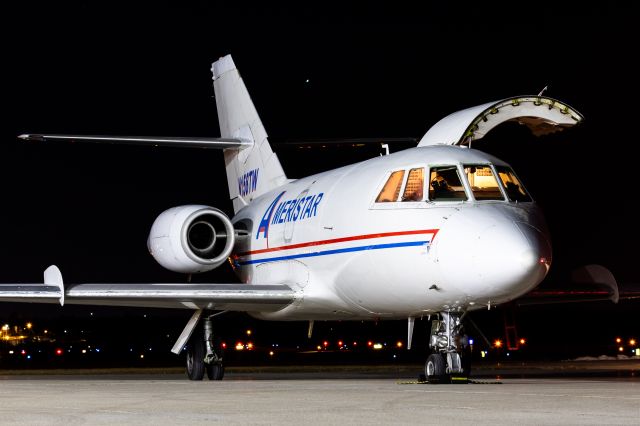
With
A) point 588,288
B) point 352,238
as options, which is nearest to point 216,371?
point 352,238

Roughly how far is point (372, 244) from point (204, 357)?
5589mm

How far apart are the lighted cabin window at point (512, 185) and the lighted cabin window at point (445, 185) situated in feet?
2.41

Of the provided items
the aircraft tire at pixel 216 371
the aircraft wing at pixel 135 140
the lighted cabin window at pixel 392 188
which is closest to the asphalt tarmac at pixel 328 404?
the lighted cabin window at pixel 392 188

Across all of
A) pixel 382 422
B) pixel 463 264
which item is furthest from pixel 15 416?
pixel 463 264

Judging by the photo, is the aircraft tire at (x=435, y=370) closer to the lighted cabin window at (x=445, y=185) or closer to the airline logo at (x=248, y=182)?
the lighted cabin window at (x=445, y=185)

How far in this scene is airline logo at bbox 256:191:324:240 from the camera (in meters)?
19.6

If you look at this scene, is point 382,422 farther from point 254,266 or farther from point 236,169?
point 236,169

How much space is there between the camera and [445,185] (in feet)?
54.2

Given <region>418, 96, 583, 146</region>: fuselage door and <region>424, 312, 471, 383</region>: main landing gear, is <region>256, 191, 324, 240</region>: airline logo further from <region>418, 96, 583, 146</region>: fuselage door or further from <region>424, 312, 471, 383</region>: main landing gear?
<region>424, 312, 471, 383</region>: main landing gear

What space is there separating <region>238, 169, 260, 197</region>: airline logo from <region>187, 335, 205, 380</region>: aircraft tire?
16.2ft

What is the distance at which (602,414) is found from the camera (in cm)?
973

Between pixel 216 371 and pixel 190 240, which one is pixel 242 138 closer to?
pixel 190 240

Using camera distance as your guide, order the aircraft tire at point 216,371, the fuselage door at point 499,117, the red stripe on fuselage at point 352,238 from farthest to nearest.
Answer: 1. the aircraft tire at point 216,371
2. the fuselage door at point 499,117
3. the red stripe on fuselage at point 352,238

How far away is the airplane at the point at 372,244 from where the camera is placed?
15.5 metres
